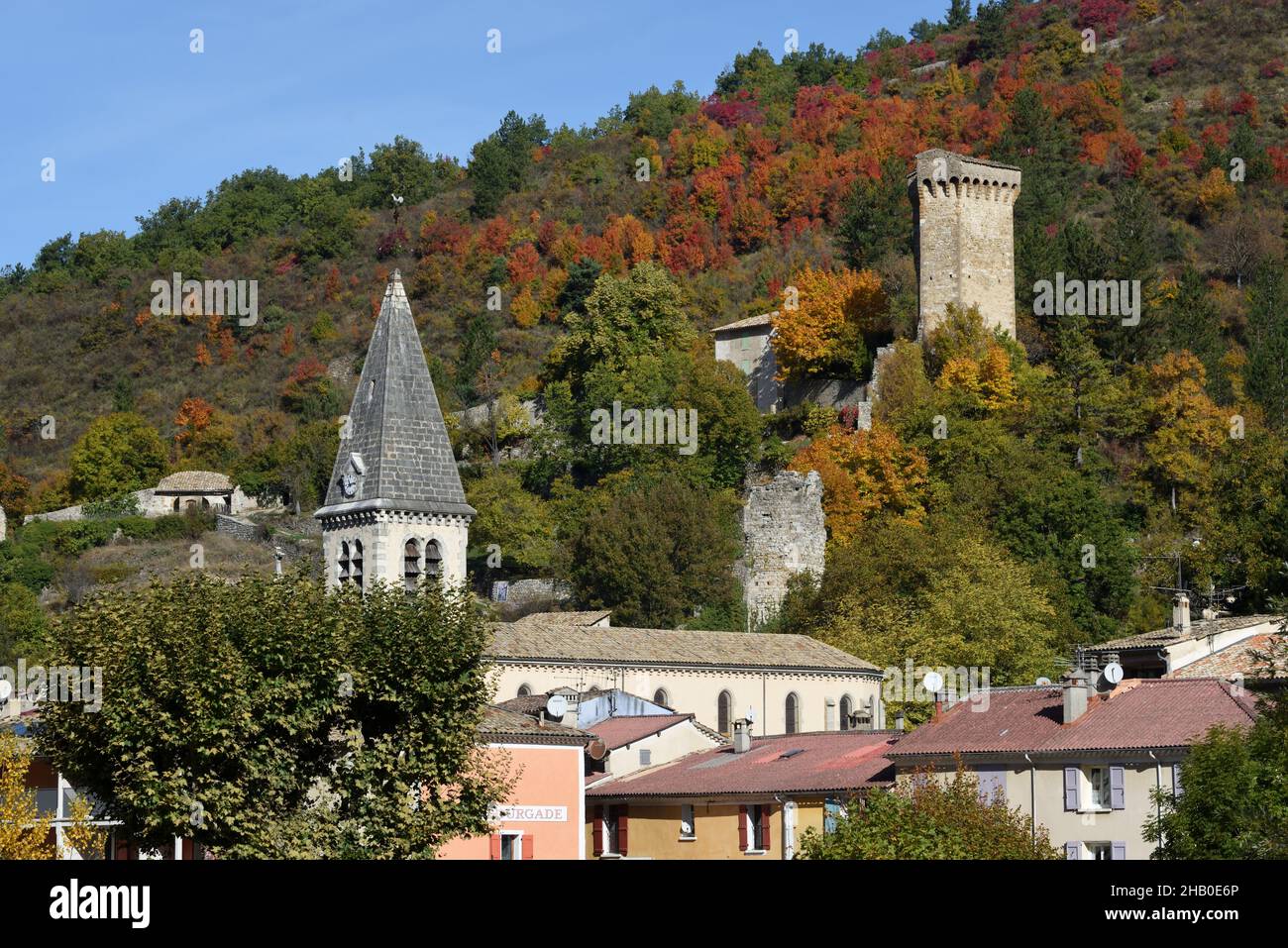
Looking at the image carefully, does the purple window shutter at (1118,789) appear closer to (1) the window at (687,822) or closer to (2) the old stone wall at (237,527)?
(1) the window at (687,822)

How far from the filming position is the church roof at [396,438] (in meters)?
49.4

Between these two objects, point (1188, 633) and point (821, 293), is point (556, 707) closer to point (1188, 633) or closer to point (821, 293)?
point (1188, 633)

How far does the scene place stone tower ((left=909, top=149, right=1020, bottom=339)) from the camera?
85.9 m

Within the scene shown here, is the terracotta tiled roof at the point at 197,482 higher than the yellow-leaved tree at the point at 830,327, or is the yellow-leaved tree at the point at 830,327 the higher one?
the yellow-leaved tree at the point at 830,327

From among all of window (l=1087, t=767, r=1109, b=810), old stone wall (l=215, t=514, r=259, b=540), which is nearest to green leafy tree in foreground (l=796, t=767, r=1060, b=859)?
window (l=1087, t=767, r=1109, b=810)

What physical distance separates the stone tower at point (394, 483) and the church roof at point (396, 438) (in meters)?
0.02

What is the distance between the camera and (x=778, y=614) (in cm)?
7762

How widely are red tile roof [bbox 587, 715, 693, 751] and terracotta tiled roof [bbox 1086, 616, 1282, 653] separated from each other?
39.9 feet

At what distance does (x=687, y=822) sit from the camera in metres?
48.5

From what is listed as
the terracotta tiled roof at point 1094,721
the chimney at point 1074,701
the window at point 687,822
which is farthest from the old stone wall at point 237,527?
the chimney at point 1074,701

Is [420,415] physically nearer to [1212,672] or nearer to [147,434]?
[1212,672]

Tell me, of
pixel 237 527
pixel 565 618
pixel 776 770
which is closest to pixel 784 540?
pixel 565 618

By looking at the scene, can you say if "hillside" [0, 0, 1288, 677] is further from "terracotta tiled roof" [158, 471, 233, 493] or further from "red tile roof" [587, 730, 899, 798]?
"red tile roof" [587, 730, 899, 798]
